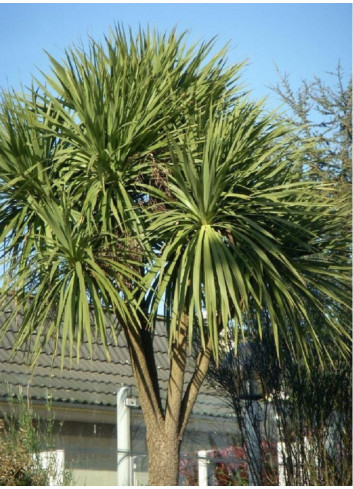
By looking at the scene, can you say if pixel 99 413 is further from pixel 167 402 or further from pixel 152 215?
pixel 152 215

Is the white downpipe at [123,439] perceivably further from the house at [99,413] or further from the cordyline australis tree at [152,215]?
the cordyline australis tree at [152,215]

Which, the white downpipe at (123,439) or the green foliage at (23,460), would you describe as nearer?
the green foliage at (23,460)

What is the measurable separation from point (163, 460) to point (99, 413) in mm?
2652

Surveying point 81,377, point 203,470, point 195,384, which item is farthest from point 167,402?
point 203,470

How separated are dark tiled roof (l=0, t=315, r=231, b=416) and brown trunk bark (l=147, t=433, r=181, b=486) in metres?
1.43

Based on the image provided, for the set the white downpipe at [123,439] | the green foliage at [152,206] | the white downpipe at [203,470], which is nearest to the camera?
the green foliage at [152,206]

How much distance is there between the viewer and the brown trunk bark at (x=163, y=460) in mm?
7527

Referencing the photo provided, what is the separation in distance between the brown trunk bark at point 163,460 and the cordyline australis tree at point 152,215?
0.01 metres

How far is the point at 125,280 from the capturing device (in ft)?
25.1

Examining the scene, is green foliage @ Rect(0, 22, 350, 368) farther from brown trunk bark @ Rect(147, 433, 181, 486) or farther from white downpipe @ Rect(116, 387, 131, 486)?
white downpipe @ Rect(116, 387, 131, 486)

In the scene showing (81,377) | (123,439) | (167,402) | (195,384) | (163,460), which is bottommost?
(163,460)

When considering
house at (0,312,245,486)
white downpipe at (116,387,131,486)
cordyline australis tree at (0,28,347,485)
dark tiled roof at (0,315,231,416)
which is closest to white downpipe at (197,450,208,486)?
house at (0,312,245,486)

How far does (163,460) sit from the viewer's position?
758 cm

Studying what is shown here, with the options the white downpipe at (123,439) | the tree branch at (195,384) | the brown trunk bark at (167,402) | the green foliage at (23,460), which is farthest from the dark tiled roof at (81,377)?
the tree branch at (195,384)
